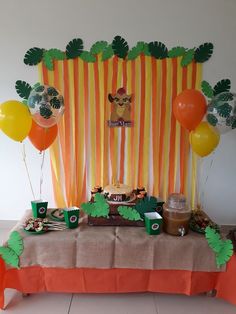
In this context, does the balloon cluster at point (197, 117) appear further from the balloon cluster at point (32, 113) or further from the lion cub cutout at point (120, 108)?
the balloon cluster at point (32, 113)

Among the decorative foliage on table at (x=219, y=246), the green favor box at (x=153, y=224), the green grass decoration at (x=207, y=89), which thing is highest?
the green grass decoration at (x=207, y=89)

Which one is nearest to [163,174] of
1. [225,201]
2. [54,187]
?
[225,201]

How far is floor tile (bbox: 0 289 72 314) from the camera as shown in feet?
5.60

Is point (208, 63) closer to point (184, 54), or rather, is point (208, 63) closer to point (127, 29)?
point (184, 54)

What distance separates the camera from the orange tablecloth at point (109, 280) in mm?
1751

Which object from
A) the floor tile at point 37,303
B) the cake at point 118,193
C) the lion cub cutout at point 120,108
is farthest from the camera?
the lion cub cutout at point 120,108

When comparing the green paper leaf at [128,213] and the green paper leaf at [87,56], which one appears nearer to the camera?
the green paper leaf at [128,213]

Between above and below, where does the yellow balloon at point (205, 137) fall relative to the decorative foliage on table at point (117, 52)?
below

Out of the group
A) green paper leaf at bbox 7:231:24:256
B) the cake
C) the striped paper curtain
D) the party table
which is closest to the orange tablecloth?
the party table

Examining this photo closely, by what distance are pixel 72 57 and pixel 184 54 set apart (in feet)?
2.95

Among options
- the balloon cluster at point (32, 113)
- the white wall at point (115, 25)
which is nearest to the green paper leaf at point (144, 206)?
the balloon cluster at point (32, 113)

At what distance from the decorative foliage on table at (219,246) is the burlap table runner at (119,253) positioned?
1.2 inches

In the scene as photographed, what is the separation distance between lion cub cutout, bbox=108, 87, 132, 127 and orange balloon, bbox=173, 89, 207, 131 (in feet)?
1.57

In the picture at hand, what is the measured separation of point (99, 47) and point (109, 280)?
67.8 inches
